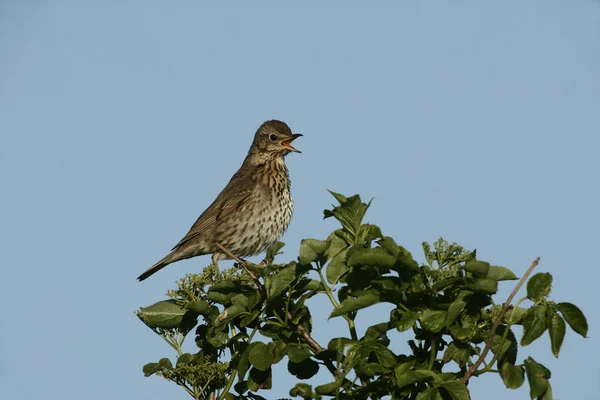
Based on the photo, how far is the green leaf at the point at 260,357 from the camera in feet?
15.5

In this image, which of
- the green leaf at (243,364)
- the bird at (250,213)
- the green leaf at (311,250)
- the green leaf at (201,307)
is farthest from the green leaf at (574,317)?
the bird at (250,213)

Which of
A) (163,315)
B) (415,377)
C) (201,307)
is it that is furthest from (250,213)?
(415,377)

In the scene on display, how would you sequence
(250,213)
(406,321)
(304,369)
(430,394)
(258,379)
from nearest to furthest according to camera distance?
(430,394), (406,321), (304,369), (258,379), (250,213)

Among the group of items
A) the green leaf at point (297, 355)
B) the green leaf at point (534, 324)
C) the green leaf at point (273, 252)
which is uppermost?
the green leaf at point (273, 252)

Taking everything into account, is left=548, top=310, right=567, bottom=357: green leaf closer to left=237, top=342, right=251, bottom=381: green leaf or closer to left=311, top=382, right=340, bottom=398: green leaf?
left=311, top=382, right=340, bottom=398: green leaf

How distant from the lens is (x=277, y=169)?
12758 mm

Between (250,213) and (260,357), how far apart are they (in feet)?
23.7

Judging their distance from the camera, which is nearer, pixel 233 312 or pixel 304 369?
pixel 304 369

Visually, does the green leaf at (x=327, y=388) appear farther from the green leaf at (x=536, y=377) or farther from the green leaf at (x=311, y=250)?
the green leaf at (x=536, y=377)

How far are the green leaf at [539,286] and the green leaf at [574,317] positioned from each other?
0.09m

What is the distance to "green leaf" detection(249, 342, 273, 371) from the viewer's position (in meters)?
4.74

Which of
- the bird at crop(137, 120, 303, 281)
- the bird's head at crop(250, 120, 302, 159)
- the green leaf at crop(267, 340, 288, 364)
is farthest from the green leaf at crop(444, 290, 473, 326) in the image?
the bird's head at crop(250, 120, 302, 159)

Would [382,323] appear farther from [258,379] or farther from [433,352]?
[258,379]

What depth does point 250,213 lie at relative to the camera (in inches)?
470
